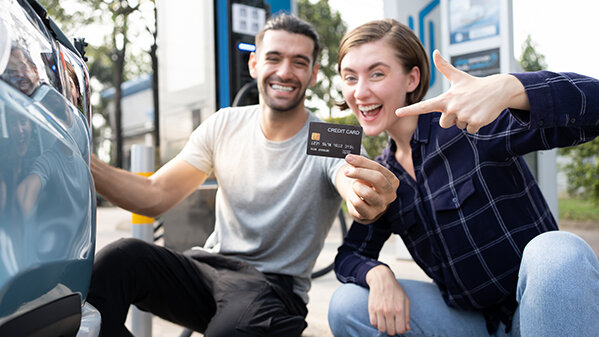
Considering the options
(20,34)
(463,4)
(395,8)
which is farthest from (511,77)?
(395,8)

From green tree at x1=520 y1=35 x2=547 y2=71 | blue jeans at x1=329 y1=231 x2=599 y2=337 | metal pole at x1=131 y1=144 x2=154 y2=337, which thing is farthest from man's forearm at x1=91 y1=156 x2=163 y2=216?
green tree at x1=520 y1=35 x2=547 y2=71

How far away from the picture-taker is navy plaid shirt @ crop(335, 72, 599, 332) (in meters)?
1.30

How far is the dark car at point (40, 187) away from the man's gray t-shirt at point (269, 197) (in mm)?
889

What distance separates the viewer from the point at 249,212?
1759 millimetres

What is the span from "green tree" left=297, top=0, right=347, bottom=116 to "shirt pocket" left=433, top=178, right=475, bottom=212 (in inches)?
424

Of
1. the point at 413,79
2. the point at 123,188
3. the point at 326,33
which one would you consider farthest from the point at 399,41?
the point at 326,33

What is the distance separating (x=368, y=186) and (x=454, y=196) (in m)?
0.28

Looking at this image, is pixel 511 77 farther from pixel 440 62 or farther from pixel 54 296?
pixel 54 296

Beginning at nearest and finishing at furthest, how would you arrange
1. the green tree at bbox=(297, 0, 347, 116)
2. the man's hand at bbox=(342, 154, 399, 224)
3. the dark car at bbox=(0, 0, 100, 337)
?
the dark car at bbox=(0, 0, 100, 337)
the man's hand at bbox=(342, 154, 399, 224)
the green tree at bbox=(297, 0, 347, 116)

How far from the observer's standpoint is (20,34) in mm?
700

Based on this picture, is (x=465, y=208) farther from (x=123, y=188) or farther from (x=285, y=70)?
(x=123, y=188)

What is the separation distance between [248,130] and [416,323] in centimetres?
90

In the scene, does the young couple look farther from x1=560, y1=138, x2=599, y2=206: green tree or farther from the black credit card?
x1=560, y1=138, x2=599, y2=206: green tree

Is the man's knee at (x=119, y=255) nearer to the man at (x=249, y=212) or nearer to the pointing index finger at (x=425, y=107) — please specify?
the man at (x=249, y=212)
